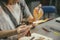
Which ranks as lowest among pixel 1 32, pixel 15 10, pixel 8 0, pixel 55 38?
pixel 55 38

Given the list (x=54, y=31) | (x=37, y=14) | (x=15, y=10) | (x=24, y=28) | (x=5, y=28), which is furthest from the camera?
(x=37, y=14)

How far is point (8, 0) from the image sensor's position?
3.81 feet

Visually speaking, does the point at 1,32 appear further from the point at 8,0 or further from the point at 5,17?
the point at 8,0

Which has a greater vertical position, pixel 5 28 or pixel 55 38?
pixel 5 28

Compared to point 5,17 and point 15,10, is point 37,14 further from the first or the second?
point 5,17

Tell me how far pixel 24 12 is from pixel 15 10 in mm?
344

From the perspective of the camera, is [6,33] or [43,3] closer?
[6,33]

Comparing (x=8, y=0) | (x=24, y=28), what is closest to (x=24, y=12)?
(x=8, y=0)

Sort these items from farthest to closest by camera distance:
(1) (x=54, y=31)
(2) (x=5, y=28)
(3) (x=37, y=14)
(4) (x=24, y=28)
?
(3) (x=37, y=14) → (1) (x=54, y=31) → (2) (x=5, y=28) → (4) (x=24, y=28)

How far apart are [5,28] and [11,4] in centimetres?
24

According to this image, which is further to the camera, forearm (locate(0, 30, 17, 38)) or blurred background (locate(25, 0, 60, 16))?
blurred background (locate(25, 0, 60, 16))

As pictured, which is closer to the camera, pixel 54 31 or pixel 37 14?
pixel 54 31

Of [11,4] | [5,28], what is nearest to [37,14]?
[11,4]

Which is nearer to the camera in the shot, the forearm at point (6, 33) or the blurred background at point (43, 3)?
the forearm at point (6, 33)
